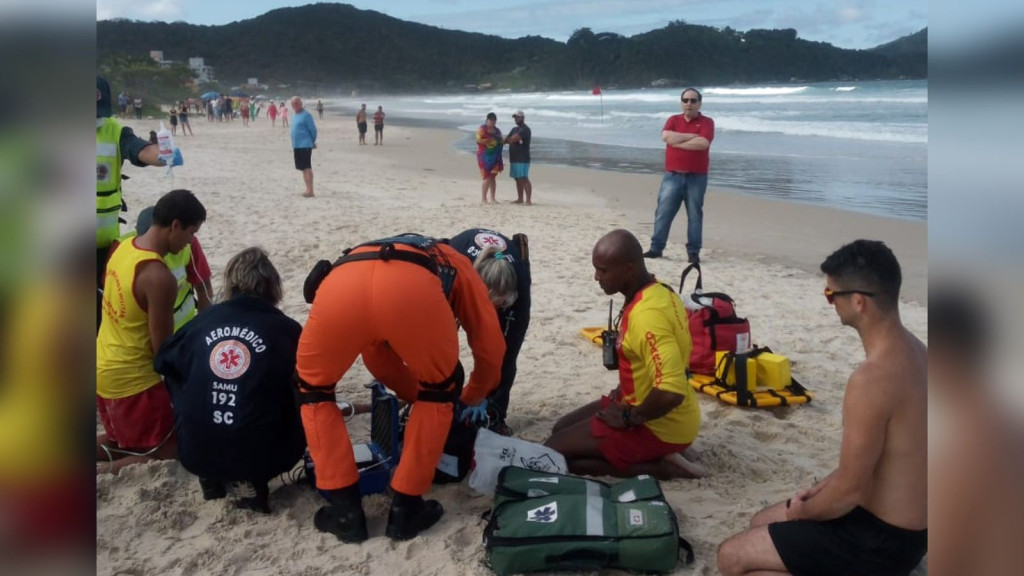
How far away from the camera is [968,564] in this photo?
0.97 m

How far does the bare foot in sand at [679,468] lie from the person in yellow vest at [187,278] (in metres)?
2.48

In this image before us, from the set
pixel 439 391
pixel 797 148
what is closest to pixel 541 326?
pixel 439 391

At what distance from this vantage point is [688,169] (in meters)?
8.45

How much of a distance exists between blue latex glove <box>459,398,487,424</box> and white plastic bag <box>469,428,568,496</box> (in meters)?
0.12

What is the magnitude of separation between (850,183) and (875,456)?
42.7 feet

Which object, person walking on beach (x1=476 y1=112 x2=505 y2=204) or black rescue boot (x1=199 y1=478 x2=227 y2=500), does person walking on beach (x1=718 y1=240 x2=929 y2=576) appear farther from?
person walking on beach (x1=476 y1=112 x2=505 y2=204)

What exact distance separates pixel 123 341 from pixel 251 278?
841 millimetres

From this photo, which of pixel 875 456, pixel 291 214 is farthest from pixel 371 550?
pixel 291 214

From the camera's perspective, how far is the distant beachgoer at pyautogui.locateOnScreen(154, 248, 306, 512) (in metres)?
3.55

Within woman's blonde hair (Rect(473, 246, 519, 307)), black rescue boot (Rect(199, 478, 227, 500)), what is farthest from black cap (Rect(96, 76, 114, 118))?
woman's blonde hair (Rect(473, 246, 519, 307))

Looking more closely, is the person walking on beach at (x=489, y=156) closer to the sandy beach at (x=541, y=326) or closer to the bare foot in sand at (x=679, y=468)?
the sandy beach at (x=541, y=326)

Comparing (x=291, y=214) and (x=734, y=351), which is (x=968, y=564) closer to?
(x=734, y=351)

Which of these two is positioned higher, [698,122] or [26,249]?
[698,122]

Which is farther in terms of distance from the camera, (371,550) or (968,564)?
(371,550)
